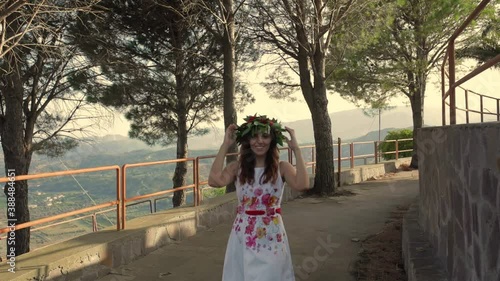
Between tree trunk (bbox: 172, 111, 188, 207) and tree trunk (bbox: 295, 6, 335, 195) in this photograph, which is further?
tree trunk (bbox: 172, 111, 188, 207)

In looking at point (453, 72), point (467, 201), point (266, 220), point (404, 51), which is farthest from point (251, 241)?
point (404, 51)

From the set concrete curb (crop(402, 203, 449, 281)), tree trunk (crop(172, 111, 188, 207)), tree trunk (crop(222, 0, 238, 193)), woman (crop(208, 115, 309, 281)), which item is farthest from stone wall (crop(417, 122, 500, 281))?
tree trunk (crop(172, 111, 188, 207))

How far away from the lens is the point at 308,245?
606cm

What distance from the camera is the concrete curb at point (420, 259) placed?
10.5 feet

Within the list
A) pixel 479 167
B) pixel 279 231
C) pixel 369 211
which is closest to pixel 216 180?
pixel 279 231

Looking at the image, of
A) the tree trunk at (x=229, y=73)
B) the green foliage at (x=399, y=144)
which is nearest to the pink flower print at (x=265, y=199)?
the tree trunk at (x=229, y=73)

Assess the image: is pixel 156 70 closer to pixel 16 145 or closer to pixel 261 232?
pixel 16 145

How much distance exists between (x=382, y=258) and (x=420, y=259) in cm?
166

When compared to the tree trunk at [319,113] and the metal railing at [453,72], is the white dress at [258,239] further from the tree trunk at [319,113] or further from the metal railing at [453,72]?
the tree trunk at [319,113]

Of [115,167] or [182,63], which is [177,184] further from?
[115,167]

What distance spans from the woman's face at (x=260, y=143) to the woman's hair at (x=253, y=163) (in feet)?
0.17

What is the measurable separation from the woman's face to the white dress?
0.38ft

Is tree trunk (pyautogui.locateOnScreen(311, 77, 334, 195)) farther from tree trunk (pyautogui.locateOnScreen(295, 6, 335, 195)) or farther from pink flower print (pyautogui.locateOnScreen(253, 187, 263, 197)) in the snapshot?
pink flower print (pyautogui.locateOnScreen(253, 187, 263, 197))

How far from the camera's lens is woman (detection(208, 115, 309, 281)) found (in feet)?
8.70
